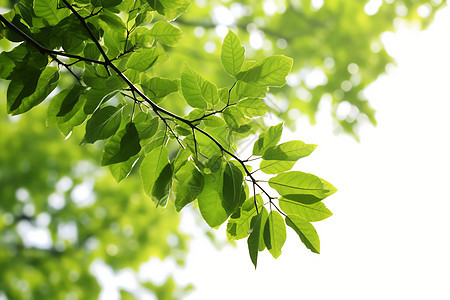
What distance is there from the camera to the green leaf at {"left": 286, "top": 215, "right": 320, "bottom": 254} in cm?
68

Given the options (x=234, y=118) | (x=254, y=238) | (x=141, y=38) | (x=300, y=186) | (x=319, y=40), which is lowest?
(x=254, y=238)

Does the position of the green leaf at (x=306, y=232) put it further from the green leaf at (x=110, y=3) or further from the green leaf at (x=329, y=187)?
the green leaf at (x=110, y=3)

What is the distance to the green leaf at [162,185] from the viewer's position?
66cm

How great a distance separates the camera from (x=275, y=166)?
724mm

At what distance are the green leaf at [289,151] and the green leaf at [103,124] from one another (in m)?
0.29

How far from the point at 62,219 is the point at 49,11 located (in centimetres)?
379

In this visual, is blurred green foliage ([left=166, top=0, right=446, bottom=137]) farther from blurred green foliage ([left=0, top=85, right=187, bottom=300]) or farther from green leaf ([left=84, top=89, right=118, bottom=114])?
green leaf ([left=84, top=89, right=118, bottom=114])

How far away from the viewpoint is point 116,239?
398cm

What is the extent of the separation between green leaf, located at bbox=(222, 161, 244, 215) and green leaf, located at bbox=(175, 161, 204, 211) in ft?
0.17

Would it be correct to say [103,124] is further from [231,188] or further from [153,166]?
[231,188]

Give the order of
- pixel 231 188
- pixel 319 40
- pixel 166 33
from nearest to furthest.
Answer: pixel 231 188 < pixel 166 33 < pixel 319 40

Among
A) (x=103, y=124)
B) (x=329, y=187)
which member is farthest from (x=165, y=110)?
(x=329, y=187)

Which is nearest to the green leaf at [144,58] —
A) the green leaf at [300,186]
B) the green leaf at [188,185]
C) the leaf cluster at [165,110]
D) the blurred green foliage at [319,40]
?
the leaf cluster at [165,110]

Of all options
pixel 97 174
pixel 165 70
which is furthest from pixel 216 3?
pixel 97 174
